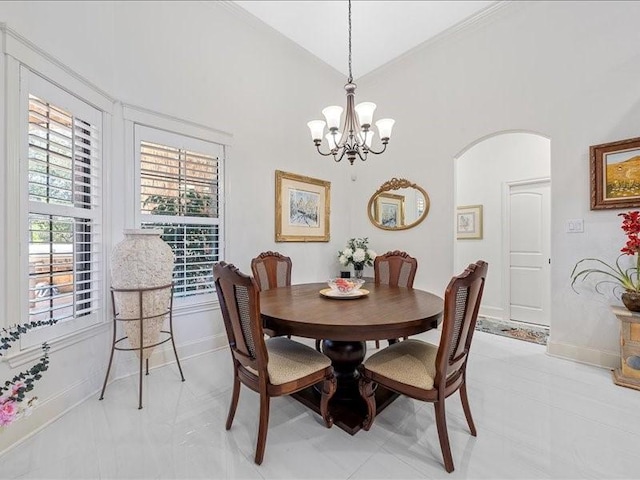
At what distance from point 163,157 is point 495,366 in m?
3.53

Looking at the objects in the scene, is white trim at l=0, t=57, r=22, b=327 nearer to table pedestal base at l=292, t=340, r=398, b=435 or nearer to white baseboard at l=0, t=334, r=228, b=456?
white baseboard at l=0, t=334, r=228, b=456

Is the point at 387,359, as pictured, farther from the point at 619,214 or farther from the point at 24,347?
the point at 619,214

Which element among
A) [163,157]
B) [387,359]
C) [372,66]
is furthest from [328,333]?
[372,66]

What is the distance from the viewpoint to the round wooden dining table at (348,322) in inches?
57.7

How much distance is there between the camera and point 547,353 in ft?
9.27

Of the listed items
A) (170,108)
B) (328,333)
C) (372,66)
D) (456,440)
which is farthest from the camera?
(372,66)

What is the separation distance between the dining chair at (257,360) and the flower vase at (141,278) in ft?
2.67

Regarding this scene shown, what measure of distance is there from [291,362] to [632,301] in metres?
2.71

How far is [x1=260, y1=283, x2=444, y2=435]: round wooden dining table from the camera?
4.81ft

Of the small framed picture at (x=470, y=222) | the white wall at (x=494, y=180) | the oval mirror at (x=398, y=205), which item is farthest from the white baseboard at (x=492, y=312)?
the oval mirror at (x=398, y=205)

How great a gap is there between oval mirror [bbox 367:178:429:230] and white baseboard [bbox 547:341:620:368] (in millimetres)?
1873

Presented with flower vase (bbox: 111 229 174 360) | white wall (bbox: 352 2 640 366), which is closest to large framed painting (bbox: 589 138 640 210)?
white wall (bbox: 352 2 640 366)

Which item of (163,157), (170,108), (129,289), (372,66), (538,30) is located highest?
(372,66)

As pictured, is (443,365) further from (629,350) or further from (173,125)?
(173,125)
